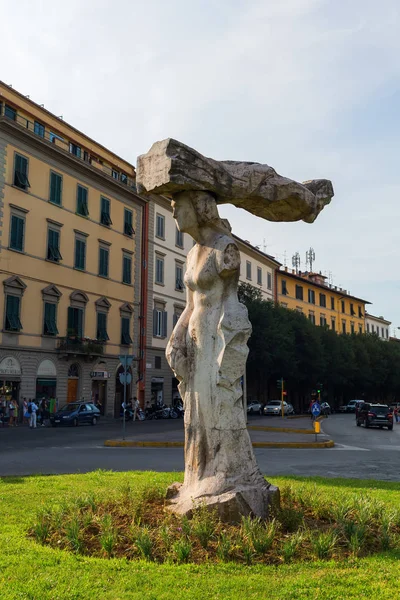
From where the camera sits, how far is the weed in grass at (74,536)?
5.28m

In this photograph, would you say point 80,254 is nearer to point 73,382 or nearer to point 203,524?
point 73,382

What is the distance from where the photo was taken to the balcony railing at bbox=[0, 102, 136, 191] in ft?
106

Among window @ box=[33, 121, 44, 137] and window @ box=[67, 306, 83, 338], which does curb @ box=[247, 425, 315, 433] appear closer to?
window @ box=[67, 306, 83, 338]

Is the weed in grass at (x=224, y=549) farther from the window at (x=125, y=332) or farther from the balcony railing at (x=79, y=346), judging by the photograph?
the window at (x=125, y=332)

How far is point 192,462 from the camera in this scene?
253 inches


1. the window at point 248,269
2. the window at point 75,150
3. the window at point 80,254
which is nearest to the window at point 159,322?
the window at point 80,254

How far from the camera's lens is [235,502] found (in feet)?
19.3

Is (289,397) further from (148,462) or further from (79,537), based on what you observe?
(79,537)

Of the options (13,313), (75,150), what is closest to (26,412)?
(13,313)

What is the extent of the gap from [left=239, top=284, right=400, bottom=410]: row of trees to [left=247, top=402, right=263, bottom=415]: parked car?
2.16 meters

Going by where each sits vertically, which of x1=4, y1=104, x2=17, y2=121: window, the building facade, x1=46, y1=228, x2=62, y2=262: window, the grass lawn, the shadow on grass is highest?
x1=4, y1=104, x2=17, y2=121: window

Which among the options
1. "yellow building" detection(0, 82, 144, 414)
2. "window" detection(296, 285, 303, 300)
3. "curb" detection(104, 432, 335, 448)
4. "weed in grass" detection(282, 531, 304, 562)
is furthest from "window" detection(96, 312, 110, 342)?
"window" detection(296, 285, 303, 300)

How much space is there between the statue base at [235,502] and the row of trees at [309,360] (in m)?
38.0

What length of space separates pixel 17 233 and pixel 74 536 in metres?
28.9
